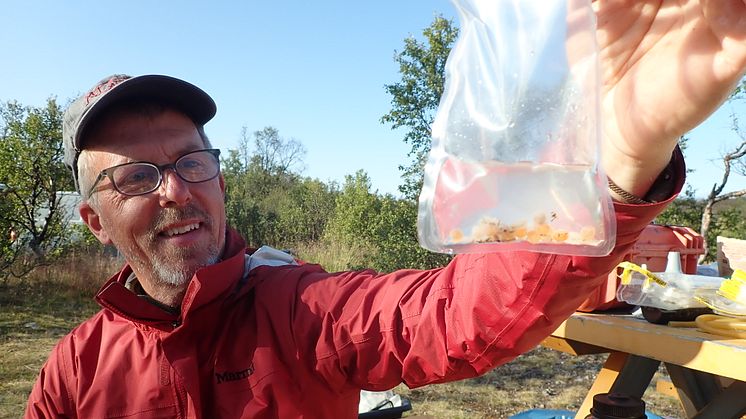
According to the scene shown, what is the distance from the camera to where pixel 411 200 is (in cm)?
715

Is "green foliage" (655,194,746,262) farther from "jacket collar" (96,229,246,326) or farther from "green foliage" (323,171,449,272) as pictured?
"jacket collar" (96,229,246,326)

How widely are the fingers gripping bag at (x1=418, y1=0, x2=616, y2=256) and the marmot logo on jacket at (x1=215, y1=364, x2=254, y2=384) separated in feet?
2.48

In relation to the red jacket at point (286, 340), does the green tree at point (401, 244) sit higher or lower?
lower

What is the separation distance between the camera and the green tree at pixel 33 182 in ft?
24.8

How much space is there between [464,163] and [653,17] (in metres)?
0.31

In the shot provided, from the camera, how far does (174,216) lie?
1607 millimetres

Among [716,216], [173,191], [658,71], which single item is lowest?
[716,216]

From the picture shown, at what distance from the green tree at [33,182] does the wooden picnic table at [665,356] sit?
7.48 meters

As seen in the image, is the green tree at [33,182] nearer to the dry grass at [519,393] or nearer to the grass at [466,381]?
the grass at [466,381]

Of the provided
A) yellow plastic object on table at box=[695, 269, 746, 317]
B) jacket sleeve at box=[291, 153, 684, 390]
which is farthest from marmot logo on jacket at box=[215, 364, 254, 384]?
yellow plastic object on table at box=[695, 269, 746, 317]

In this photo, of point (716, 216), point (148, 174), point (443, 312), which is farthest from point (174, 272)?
point (716, 216)

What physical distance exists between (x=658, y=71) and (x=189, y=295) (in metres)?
1.13

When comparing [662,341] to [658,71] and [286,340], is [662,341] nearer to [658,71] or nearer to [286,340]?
[286,340]

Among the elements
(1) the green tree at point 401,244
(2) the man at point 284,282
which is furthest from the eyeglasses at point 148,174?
(1) the green tree at point 401,244
